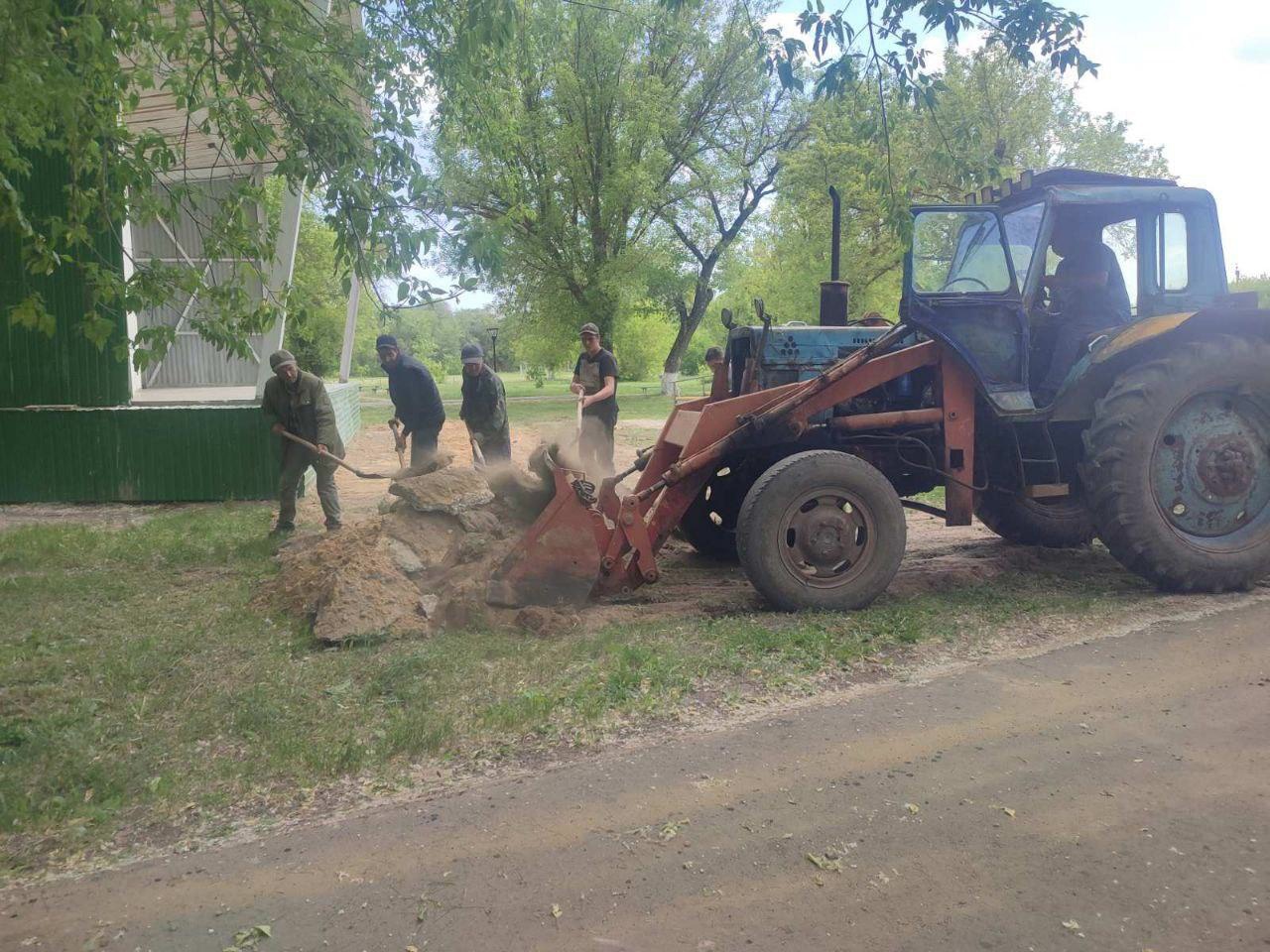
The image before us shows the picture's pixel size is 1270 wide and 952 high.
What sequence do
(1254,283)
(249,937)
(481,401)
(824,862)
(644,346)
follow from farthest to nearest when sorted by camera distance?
(644,346), (1254,283), (481,401), (824,862), (249,937)

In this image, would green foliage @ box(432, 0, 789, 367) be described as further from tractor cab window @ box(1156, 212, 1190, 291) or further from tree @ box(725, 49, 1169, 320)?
tractor cab window @ box(1156, 212, 1190, 291)

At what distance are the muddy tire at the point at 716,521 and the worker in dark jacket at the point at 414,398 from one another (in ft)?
9.63

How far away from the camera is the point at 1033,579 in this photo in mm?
6703

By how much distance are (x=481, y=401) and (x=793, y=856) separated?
632cm

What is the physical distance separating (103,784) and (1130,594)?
238 inches

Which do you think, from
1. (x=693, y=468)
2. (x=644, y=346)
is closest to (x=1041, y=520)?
(x=693, y=468)

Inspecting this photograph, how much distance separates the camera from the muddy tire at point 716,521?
7242 millimetres

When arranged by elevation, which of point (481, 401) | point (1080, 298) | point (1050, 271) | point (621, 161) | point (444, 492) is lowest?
point (444, 492)

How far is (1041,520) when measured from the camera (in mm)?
7434

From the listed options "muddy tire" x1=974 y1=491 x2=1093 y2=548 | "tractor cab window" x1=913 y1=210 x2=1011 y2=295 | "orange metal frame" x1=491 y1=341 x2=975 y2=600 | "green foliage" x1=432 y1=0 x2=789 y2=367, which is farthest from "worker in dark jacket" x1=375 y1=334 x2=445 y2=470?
"green foliage" x1=432 y1=0 x2=789 y2=367

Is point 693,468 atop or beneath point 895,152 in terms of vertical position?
beneath

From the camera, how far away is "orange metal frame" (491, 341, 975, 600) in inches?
228

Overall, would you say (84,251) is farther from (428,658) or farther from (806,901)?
(806,901)

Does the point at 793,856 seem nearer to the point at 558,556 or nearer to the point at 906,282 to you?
the point at 558,556
